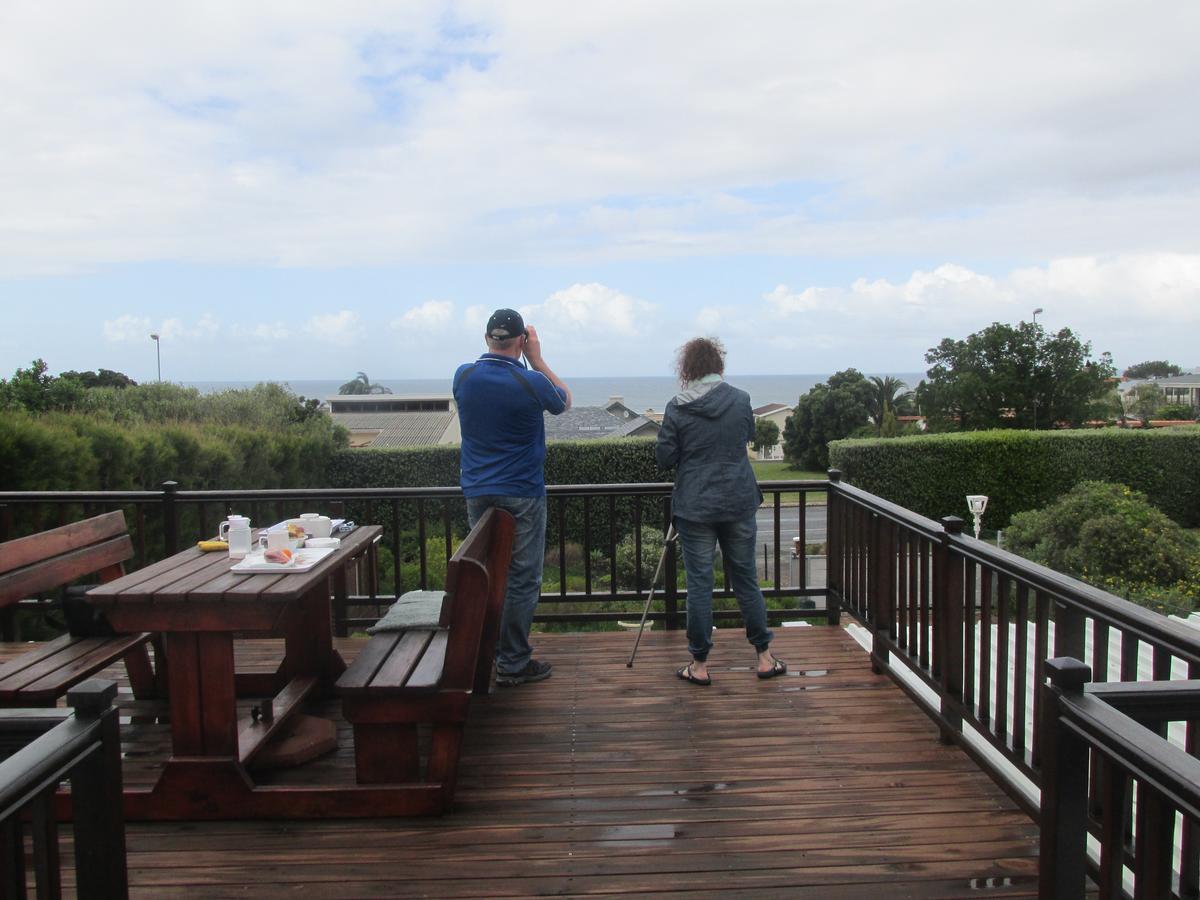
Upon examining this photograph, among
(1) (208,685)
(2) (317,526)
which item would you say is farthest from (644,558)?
(1) (208,685)

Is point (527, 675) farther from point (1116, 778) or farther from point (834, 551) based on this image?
point (1116, 778)

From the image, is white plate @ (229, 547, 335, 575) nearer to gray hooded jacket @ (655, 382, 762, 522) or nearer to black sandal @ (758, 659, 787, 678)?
gray hooded jacket @ (655, 382, 762, 522)

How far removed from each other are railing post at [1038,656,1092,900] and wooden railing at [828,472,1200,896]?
0.14ft

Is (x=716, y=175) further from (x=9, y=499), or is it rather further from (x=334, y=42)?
(x=9, y=499)

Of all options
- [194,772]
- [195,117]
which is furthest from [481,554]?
[195,117]

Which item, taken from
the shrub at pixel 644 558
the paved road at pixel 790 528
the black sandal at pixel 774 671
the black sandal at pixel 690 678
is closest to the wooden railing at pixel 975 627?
the black sandal at pixel 774 671

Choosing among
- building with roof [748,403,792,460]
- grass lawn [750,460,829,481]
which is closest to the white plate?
grass lawn [750,460,829,481]

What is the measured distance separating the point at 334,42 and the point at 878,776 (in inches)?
307

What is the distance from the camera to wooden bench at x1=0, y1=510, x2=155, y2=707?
2.71 m

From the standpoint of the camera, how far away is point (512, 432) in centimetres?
358

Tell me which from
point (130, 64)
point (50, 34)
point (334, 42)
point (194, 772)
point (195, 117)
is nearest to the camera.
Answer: point (194, 772)

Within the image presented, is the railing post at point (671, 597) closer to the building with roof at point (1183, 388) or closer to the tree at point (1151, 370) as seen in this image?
the building with roof at point (1183, 388)

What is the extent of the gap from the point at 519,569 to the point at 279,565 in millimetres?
1119

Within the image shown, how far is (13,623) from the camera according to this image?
4727 mm
